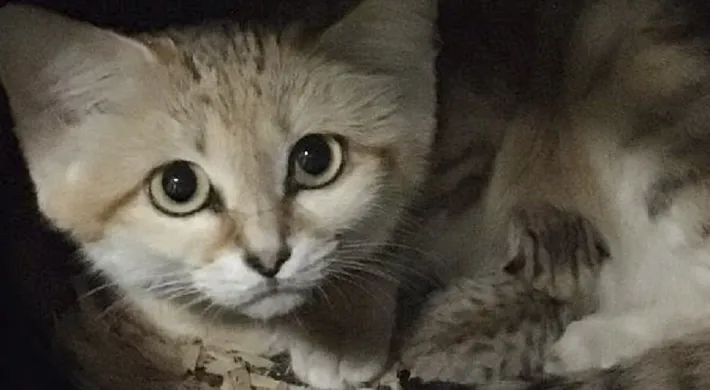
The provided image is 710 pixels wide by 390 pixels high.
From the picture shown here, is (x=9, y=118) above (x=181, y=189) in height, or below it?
above

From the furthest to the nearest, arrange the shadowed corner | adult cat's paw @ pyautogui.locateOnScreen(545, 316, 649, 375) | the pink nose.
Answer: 1. adult cat's paw @ pyautogui.locateOnScreen(545, 316, 649, 375)
2. the shadowed corner
3. the pink nose

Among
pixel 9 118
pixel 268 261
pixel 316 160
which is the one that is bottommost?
pixel 268 261

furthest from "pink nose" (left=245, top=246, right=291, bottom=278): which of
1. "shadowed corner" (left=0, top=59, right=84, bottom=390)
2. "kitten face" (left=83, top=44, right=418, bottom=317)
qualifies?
"shadowed corner" (left=0, top=59, right=84, bottom=390)

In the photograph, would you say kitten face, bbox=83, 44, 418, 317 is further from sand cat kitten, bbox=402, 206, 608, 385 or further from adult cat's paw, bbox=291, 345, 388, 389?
sand cat kitten, bbox=402, 206, 608, 385

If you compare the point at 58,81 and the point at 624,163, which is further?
the point at 624,163

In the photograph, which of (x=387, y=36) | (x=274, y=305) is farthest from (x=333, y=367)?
(x=387, y=36)

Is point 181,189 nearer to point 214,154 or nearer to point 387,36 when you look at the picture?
point 214,154

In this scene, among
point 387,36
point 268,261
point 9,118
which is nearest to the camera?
point 268,261

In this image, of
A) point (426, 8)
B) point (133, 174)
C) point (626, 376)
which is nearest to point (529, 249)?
point (626, 376)
